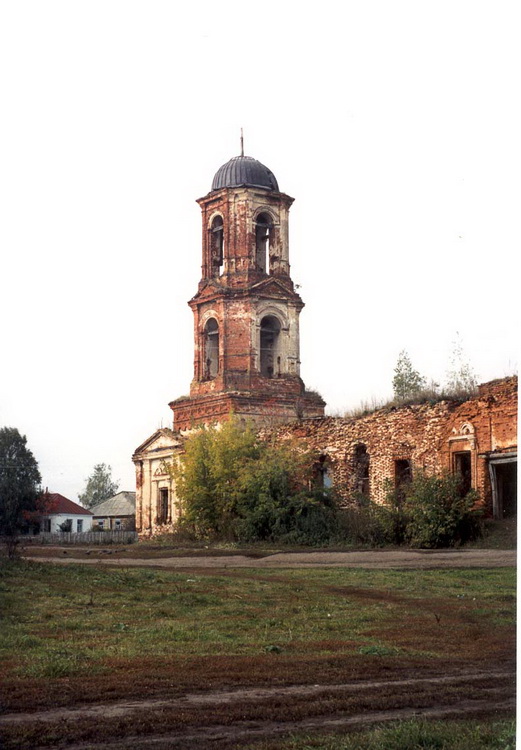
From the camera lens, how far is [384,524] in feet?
84.4

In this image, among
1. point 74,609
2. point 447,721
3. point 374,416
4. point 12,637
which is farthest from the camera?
point 374,416

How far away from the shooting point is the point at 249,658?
8680mm

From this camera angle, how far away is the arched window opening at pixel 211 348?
40.3 m

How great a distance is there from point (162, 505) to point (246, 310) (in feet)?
29.2

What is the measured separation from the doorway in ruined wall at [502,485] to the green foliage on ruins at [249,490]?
5521 millimetres

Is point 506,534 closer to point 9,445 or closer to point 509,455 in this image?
point 509,455

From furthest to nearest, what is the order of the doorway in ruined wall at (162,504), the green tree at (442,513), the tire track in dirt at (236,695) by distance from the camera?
the doorway in ruined wall at (162,504)
the green tree at (442,513)
the tire track in dirt at (236,695)

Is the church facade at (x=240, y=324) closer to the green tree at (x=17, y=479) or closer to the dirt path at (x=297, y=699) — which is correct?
the green tree at (x=17, y=479)

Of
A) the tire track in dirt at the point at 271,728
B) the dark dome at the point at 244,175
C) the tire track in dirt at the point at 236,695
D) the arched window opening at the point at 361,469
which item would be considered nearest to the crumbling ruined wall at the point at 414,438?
the arched window opening at the point at 361,469

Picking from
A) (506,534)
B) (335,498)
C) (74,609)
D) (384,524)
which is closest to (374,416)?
(335,498)

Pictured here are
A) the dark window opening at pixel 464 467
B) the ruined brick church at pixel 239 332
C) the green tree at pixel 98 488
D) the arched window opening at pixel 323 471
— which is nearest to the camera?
the dark window opening at pixel 464 467

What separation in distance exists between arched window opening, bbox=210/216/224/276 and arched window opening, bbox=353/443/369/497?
40.8 ft

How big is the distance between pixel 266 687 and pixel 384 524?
18.7 m

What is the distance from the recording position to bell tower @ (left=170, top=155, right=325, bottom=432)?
1515 inches
